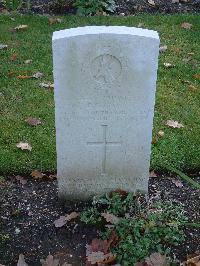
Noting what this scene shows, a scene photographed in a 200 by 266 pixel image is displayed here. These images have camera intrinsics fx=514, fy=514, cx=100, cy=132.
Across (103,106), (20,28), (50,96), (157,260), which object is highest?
(103,106)

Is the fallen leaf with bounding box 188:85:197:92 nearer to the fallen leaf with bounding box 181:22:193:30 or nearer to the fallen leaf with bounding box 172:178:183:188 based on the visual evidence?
the fallen leaf with bounding box 172:178:183:188

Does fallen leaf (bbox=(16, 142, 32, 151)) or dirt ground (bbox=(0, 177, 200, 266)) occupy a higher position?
fallen leaf (bbox=(16, 142, 32, 151))

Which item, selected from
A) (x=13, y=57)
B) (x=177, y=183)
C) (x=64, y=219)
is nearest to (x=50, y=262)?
(x=64, y=219)

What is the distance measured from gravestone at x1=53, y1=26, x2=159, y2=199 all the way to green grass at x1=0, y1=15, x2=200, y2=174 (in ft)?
1.84

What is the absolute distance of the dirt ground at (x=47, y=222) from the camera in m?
→ 3.53

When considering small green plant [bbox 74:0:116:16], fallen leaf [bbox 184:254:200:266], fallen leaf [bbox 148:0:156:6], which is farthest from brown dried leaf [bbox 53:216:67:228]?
fallen leaf [bbox 148:0:156:6]

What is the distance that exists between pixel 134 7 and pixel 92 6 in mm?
720

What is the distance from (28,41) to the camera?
6629 mm

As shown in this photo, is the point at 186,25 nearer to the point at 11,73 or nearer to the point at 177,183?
the point at 11,73

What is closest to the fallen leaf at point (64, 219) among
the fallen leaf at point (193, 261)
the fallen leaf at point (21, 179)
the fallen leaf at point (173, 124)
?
the fallen leaf at point (21, 179)

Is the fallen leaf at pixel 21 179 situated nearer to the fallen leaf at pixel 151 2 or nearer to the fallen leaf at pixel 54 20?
the fallen leaf at pixel 54 20

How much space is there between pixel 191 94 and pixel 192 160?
50.2 inches

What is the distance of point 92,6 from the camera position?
7.38m

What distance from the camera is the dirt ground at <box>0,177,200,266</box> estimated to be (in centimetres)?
353
